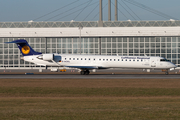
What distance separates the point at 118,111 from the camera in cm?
A: 1378

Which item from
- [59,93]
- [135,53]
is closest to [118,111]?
[59,93]

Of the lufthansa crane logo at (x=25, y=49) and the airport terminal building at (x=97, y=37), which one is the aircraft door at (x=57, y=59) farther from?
the airport terminal building at (x=97, y=37)

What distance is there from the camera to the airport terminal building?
6969cm

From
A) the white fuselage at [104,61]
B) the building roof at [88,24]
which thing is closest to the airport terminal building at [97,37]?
the building roof at [88,24]

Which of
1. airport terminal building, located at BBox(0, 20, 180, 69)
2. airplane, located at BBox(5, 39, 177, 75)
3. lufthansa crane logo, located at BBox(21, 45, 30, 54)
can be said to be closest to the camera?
airplane, located at BBox(5, 39, 177, 75)

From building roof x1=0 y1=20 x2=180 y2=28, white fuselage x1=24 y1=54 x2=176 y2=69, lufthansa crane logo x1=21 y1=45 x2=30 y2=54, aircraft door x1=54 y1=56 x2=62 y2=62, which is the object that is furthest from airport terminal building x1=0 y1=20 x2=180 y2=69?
aircraft door x1=54 y1=56 x2=62 y2=62

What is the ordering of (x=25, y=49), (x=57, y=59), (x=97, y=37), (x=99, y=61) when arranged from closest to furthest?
(x=57, y=59) < (x=99, y=61) < (x=25, y=49) < (x=97, y=37)

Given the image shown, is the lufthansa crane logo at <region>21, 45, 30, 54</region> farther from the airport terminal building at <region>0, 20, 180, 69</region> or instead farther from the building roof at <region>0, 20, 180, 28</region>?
the building roof at <region>0, 20, 180, 28</region>

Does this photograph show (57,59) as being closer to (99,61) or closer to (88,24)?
(99,61)

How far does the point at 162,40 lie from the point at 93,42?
1659 cm

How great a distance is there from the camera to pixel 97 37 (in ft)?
236

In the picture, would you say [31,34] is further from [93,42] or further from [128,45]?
[128,45]

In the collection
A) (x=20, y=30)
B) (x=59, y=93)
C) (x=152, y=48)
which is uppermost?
(x=20, y=30)

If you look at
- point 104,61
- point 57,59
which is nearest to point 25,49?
point 57,59
